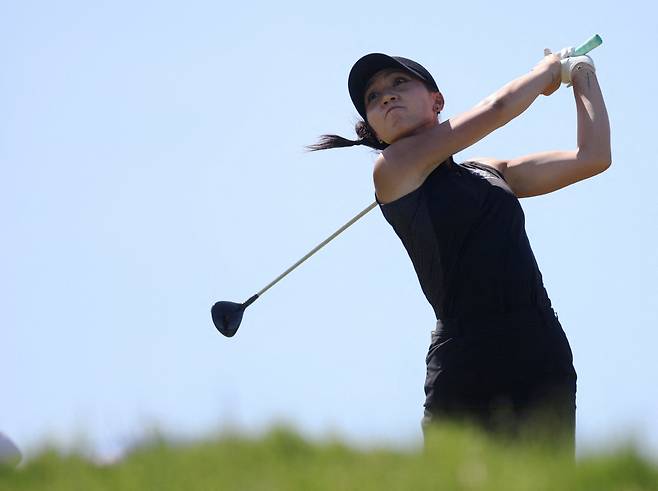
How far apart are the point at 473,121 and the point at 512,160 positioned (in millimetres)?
687

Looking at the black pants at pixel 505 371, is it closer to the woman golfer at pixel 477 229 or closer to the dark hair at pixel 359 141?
the woman golfer at pixel 477 229

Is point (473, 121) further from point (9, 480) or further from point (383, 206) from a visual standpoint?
point (9, 480)

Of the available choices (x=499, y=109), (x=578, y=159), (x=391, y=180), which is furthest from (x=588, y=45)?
(x=391, y=180)

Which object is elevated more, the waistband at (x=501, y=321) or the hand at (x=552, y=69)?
the hand at (x=552, y=69)

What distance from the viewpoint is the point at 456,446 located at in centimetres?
280

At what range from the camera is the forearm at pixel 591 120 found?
18.1 ft

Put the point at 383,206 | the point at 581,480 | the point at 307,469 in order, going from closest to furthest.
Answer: the point at 581,480 < the point at 307,469 < the point at 383,206

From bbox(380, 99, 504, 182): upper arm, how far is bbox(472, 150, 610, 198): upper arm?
50 centimetres

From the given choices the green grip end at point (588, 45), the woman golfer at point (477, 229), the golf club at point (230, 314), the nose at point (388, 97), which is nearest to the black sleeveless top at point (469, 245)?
the woman golfer at point (477, 229)

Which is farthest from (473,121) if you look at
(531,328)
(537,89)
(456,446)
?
(456,446)

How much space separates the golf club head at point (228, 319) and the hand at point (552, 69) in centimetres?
205

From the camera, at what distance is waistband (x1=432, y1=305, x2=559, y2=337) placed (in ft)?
15.6

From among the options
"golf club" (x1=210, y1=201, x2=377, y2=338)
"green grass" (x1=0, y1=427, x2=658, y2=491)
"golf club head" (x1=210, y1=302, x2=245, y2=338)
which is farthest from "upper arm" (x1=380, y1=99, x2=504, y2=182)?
"green grass" (x1=0, y1=427, x2=658, y2=491)

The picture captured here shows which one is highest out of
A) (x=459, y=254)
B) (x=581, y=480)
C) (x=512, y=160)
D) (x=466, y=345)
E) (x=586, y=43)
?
(x=586, y=43)
